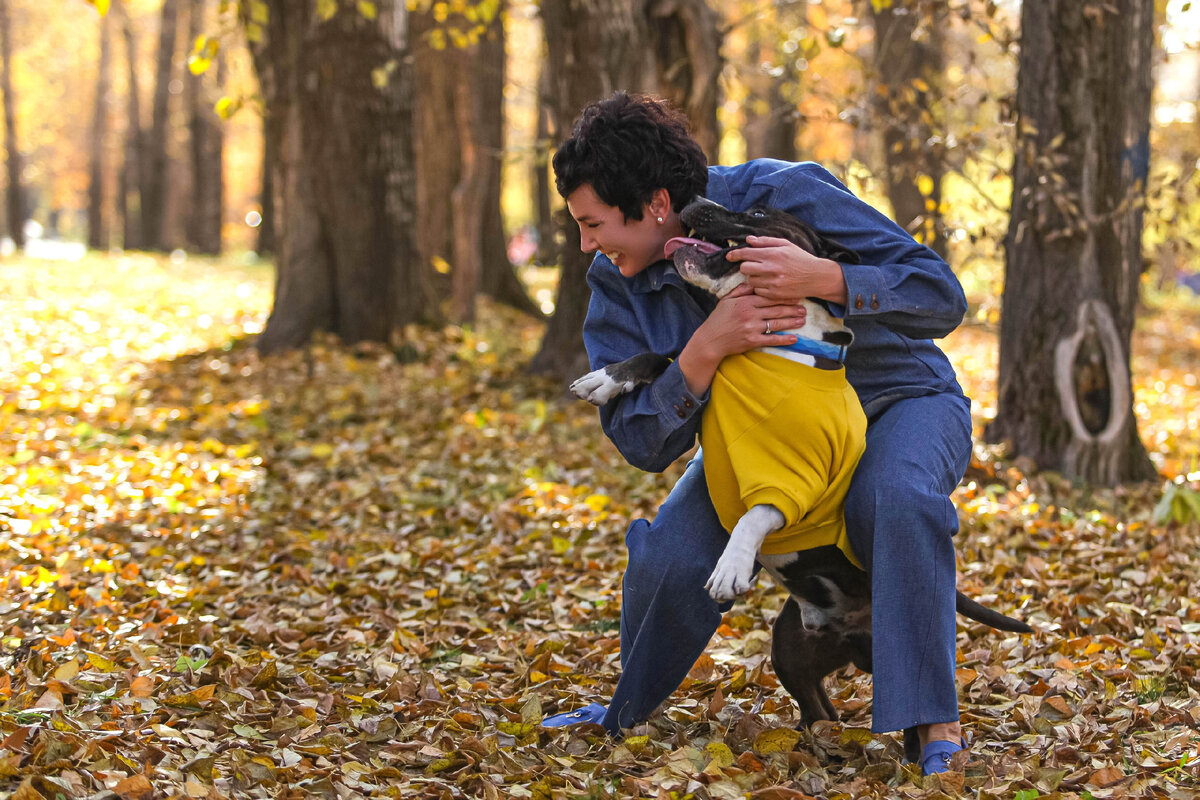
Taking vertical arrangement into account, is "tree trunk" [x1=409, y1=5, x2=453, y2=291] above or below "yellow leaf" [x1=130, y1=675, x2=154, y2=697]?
above

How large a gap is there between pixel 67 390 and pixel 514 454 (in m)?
3.77

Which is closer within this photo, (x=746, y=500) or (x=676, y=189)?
(x=746, y=500)

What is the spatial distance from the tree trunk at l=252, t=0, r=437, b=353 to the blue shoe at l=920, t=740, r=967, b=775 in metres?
7.17

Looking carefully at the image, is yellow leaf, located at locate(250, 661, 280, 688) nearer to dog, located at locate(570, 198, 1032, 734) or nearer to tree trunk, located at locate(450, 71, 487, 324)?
dog, located at locate(570, 198, 1032, 734)

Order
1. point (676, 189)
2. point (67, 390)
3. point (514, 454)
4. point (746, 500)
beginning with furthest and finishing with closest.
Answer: point (67, 390) → point (514, 454) → point (676, 189) → point (746, 500)

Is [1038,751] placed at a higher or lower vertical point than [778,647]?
lower

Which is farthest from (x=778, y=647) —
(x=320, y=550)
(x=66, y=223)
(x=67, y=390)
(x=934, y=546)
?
(x=66, y=223)

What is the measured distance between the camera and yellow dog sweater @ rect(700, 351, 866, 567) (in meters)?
2.76

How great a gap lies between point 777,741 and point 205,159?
2252cm

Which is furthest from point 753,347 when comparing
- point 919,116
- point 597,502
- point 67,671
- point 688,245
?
point 919,116

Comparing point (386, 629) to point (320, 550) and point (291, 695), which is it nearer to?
point (291, 695)

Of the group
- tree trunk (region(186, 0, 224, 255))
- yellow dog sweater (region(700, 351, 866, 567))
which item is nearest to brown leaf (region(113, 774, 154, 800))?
yellow dog sweater (region(700, 351, 866, 567))

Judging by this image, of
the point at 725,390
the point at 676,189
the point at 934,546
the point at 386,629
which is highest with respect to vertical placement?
the point at 676,189

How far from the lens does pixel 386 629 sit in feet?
14.2
